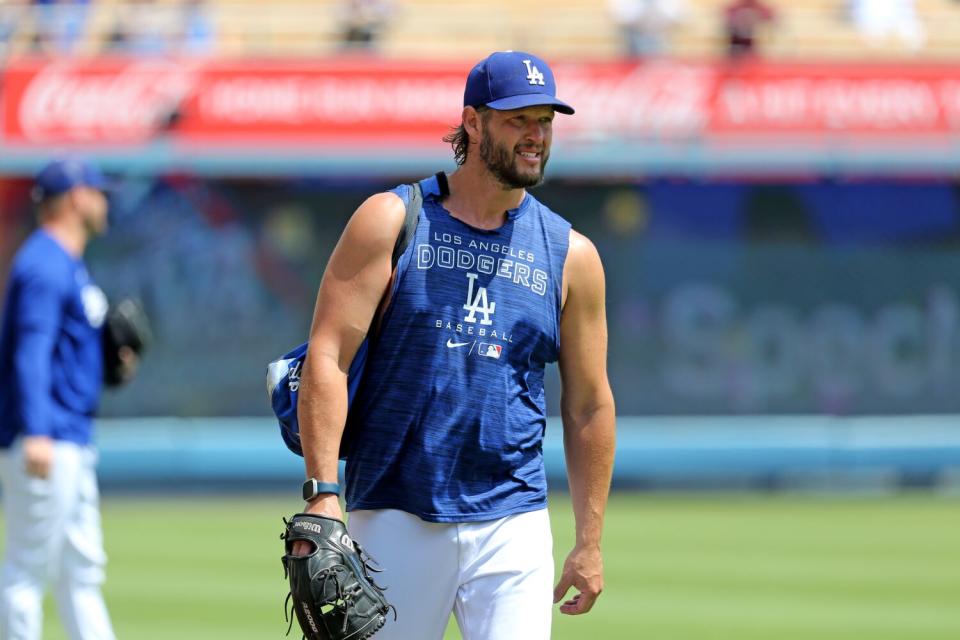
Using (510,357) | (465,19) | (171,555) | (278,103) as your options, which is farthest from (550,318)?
(465,19)

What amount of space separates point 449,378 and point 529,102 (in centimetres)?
82

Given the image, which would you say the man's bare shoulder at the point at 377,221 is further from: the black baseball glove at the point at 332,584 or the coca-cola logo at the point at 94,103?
the coca-cola logo at the point at 94,103

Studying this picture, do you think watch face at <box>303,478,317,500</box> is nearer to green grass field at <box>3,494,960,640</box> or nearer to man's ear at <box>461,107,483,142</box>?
man's ear at <box>461,107,483,142</box>

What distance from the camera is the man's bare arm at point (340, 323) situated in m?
4.95

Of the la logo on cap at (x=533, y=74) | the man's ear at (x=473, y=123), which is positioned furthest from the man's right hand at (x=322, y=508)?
the la logo on cap at (x=533, y=74)

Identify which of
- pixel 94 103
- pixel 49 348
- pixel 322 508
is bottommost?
pixel 322 508

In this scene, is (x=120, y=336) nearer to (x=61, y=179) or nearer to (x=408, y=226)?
(x=61, y=179)

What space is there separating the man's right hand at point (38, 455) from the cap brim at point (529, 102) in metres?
3.03

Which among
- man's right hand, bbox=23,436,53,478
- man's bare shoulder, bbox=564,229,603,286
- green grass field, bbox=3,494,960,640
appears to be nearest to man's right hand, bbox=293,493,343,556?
man's bare shoulder, bbox=564,229,603,286

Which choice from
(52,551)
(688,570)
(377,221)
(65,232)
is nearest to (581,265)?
(377,221)

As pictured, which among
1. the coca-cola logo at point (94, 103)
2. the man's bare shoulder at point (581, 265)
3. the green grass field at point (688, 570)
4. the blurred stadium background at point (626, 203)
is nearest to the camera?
the man's bare shoulder at point (581, 265)

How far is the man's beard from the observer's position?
16.6 feet

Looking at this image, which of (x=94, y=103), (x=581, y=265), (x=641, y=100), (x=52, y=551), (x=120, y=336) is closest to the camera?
(x=581, y=265)

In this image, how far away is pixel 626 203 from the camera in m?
20.1
